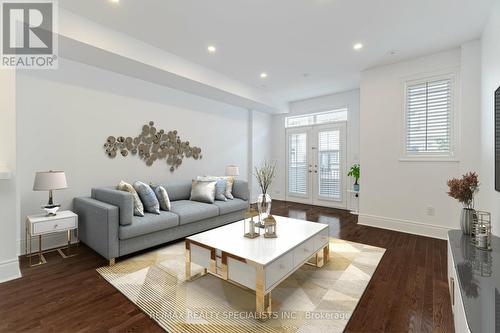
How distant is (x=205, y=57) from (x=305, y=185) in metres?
4.24

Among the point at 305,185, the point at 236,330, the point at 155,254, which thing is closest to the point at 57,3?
the point at 155,254

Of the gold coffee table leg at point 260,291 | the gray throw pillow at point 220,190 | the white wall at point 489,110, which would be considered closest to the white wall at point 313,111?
the white wall at point 489,110

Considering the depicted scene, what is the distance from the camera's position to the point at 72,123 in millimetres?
3408

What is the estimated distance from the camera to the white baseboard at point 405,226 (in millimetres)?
3729

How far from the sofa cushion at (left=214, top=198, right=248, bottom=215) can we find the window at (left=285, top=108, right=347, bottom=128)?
10.8 ft

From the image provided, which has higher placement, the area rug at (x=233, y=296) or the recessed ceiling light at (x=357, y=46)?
the recessed ceiling light at (x=357, y=46)

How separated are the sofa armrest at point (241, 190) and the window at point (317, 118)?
3050 mm

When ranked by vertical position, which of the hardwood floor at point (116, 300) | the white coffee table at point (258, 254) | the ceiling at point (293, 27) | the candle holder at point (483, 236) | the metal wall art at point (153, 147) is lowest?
the hardwood floor at point (116, 300)

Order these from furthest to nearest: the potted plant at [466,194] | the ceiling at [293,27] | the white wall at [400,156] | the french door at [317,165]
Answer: the french door at [317,165] → the white wall at [400,156] → the ceiling at [293,27] → the potted plant at [466,194]

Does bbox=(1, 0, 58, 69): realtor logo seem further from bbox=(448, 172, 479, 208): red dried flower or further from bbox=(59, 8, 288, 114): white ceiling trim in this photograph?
bbox=(448, 172, 479, 208): red dried flower

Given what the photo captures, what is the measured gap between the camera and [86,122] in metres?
3.55

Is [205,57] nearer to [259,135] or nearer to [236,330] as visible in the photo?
[259,135]

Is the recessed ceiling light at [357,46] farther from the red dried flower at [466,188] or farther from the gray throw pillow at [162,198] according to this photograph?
the gray throw pillow at [162,198]

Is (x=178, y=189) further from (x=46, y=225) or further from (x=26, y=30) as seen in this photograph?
(x=26, y=30)
